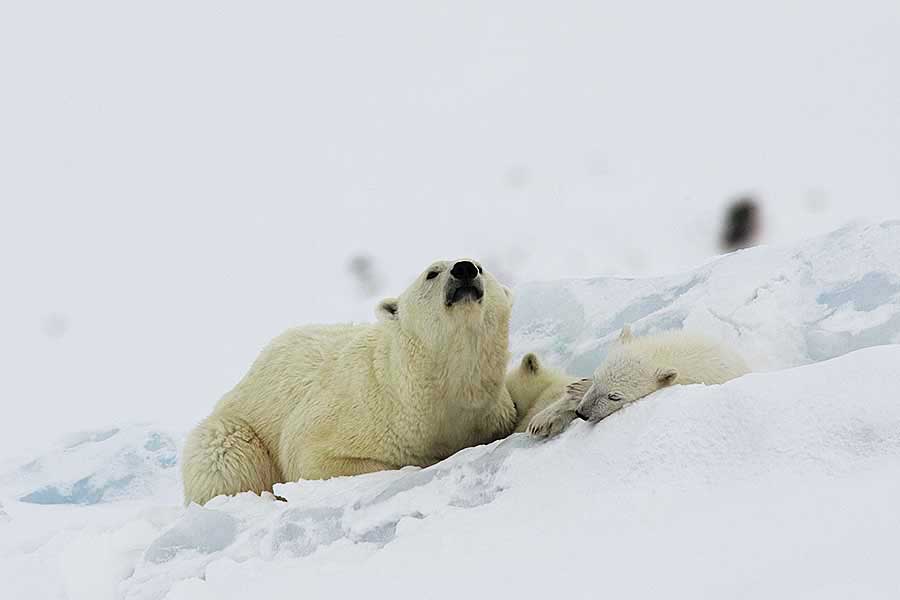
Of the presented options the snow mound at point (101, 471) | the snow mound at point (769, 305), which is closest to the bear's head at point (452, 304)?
the snow mound at point (769, 305)

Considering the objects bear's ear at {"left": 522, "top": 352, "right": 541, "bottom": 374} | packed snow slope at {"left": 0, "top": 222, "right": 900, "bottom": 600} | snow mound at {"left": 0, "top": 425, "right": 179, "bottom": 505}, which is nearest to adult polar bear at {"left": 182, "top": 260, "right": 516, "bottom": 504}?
bear's ear at {"left": 522, "top": 352, "right": 541, "bottom": 374}

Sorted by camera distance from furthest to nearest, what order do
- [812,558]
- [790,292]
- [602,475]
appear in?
1. [790,292]
2. [602,475]
3. [812,558]

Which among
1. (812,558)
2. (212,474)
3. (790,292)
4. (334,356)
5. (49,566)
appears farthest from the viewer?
(790,292)

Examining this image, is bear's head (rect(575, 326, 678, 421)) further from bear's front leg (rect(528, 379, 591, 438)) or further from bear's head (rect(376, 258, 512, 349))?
bear's head (rect(376, 258, 512, 349))

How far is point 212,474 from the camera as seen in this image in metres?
4.07

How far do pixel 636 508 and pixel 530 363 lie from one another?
2361 mm

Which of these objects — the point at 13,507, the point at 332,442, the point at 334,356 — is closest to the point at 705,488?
the point at 332,442

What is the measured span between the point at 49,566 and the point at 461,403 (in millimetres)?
1740

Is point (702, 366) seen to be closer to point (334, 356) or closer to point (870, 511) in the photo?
point (870, 511)

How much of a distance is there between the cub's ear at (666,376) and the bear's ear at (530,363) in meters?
1.44

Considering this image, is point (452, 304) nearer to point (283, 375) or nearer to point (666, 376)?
point (666, 376)

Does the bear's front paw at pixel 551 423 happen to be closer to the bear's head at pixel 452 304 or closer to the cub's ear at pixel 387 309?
the bear's head at pixel 452 304

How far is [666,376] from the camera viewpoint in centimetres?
288

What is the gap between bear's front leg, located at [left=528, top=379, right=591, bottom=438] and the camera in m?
2.75
